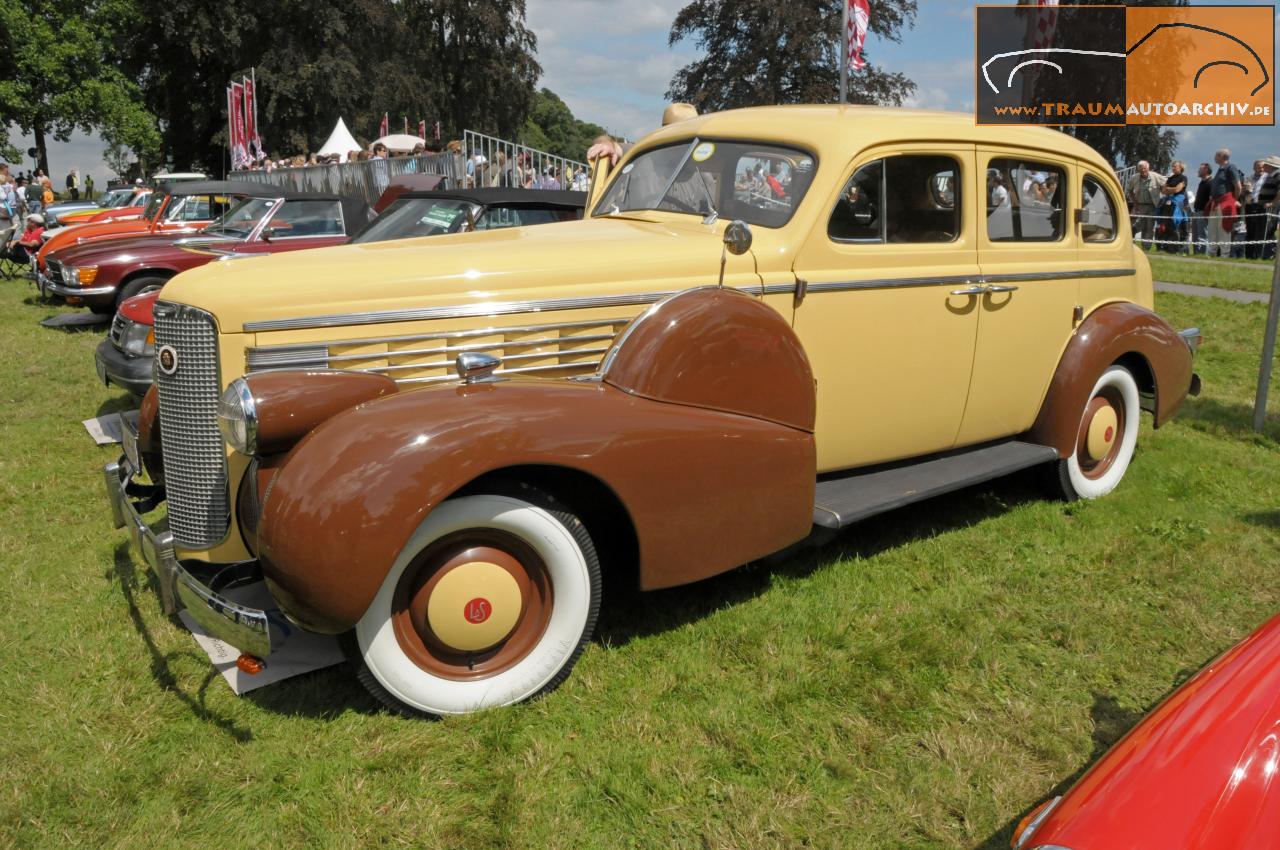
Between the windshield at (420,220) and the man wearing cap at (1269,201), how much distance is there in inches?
556

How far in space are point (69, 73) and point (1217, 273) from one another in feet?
139

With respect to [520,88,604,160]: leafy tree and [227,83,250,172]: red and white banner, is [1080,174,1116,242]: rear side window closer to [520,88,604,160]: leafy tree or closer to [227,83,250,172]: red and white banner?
[227,83,250,172]: red and white banner

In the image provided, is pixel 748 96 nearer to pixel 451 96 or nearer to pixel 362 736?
pixel 451 96

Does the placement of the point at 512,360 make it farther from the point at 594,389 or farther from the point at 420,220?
the point at 420,220

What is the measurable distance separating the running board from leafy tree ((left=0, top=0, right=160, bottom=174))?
41.7 meters

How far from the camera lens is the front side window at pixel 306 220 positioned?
9414 millimetres

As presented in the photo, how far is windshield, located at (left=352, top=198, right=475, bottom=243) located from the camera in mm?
7691

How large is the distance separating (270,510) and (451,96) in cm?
3743

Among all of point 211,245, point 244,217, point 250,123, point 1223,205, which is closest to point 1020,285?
point 211,245

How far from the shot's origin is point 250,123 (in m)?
25.7

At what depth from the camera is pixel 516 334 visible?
3236 mm

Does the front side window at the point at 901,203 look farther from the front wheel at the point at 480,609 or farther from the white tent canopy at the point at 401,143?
the white tent canopy at the point at 401,143

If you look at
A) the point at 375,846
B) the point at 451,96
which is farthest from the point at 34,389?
the point at 451,96

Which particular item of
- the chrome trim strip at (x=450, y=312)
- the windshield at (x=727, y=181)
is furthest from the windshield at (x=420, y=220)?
the chrome trim strip at (x=450, y=312)
